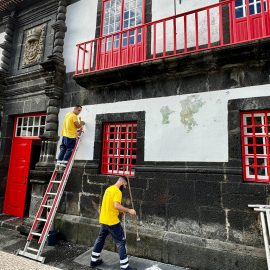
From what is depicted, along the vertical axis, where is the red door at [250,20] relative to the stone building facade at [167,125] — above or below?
above

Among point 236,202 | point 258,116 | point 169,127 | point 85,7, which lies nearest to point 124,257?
point 236,202

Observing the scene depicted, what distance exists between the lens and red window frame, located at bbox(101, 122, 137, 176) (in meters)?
5.34

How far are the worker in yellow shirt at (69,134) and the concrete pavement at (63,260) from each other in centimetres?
177

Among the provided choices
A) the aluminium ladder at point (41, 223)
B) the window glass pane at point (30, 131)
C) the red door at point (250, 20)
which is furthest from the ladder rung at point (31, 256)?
the red door at point (250, 20)

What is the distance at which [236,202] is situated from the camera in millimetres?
4023

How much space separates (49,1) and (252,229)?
7.81 metres

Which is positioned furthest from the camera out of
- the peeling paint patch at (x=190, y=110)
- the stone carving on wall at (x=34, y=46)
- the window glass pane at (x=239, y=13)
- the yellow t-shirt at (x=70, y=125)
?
the stone carving on wall at (x=34, y=46)

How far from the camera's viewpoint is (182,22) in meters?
5.15

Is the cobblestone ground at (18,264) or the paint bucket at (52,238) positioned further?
the paint bucket at (52,238)

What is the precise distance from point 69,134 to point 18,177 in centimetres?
266

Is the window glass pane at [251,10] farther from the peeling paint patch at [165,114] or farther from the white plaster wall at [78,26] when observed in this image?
the white plaster wall at [78,26]

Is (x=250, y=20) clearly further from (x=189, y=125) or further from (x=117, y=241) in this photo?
(x=117, y=241)

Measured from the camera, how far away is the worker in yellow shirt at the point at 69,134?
18.3 feet

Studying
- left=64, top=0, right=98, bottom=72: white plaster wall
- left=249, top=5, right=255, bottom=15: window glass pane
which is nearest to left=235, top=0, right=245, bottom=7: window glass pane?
left=249, top=5, right=255, bottom=15: window glass pane
